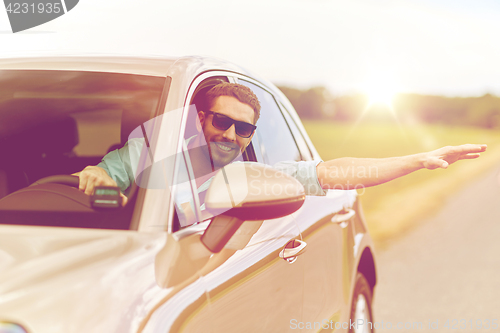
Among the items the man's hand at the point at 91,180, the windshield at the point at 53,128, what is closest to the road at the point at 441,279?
the windshield at the point at 53,128

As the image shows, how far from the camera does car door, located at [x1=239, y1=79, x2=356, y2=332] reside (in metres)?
2.63

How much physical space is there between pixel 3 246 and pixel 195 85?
3.12ft

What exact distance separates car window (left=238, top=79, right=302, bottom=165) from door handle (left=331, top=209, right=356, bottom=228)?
1.33ft

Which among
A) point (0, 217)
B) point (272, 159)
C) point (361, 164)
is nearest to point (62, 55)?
point (0, 217)

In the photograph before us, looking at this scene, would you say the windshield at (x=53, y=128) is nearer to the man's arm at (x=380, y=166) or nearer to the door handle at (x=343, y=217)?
the man's arm at (x=380, y=166)

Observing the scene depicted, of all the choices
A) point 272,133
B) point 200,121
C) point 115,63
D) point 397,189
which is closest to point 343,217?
point 272,133

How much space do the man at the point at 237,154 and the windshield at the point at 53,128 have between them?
209 mm

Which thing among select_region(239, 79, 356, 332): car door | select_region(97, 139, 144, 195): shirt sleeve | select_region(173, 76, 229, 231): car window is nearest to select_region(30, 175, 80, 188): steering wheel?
select_region(97, 139, 144, 195): shirt sleeve

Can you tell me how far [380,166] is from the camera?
2.29m

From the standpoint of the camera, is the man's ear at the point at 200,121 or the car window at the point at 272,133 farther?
the car window at the point at 272,133

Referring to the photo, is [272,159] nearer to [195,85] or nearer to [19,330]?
[195,85]

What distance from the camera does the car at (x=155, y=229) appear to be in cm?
135

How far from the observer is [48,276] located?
1.33m

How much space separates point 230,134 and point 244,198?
729 millimetres
